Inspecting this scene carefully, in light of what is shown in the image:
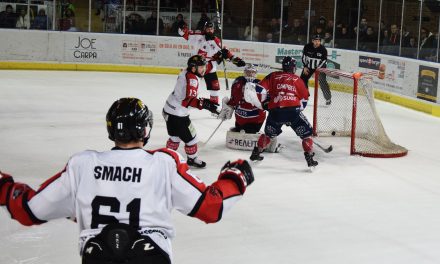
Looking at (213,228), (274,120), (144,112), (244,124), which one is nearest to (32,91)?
(244,124)

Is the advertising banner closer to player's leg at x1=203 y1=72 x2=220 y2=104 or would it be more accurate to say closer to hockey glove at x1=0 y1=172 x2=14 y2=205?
player's leg at x1=203 y1=72 x2=220 y2=104

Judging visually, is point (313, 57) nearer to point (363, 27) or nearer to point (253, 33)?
point (363, 27)

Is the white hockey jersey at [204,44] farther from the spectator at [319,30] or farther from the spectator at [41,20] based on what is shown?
the spectator at [41,20]

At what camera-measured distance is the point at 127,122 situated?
2629 millimetres

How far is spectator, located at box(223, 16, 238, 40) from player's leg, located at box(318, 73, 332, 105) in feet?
20.6

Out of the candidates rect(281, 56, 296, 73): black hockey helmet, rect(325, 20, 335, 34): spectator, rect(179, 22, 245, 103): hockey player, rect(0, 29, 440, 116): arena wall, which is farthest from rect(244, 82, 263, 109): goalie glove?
rect(325, 20, 335, 34): spectator

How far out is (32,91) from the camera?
13156mm

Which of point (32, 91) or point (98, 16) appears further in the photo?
point (98, 16)

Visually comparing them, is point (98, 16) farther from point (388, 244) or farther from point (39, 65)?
point (388, 244)

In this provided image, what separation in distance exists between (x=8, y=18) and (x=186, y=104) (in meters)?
9.60

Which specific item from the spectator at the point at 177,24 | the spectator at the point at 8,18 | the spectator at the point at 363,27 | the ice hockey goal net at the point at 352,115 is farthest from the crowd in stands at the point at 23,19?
the ice hockey goal net at the point at 352,115

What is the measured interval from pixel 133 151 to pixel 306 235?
343 cm

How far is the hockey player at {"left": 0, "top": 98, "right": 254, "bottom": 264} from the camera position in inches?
99.5

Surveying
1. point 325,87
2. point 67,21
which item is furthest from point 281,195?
point 67,21
